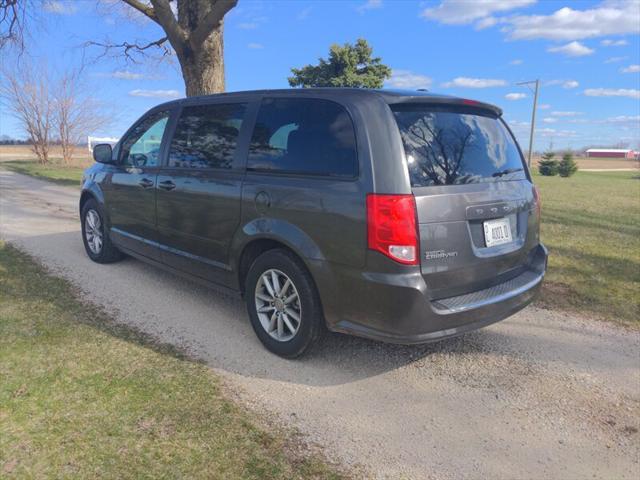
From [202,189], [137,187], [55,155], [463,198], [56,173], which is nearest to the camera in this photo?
[463,198]

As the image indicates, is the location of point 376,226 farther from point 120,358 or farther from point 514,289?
point 120,358

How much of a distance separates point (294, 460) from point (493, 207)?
6.51 ft

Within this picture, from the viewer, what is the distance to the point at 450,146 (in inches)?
122

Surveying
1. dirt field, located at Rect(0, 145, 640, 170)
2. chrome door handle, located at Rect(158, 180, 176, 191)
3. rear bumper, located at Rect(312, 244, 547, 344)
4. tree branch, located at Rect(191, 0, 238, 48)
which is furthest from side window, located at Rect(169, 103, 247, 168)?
dirt field, located at Rect(0, 145, 640, 170)

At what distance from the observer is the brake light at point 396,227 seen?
9.08 feet

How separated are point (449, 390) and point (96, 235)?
465cm

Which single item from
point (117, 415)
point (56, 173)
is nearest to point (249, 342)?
point (117, 415)

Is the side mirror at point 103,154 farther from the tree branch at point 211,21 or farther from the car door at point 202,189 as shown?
the tree branch at point 211,21

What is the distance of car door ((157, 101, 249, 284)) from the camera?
12.4 feet

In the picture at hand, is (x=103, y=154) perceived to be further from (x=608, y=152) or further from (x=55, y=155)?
(x=608, y=152)

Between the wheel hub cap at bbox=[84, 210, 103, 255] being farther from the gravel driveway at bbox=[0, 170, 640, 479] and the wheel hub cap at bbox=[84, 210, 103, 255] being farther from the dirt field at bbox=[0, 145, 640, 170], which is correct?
the dirt field at bbox=[0, 145, 640, 170]

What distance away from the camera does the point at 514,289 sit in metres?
3.33

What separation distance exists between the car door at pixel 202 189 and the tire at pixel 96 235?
150 centimetres

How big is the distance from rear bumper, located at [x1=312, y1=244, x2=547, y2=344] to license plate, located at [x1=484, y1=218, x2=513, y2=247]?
0.32m
